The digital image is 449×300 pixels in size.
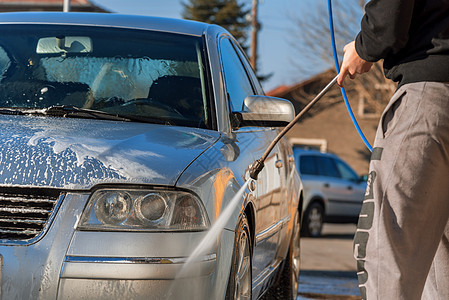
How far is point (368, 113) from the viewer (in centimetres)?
3781

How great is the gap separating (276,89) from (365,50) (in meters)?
40.4

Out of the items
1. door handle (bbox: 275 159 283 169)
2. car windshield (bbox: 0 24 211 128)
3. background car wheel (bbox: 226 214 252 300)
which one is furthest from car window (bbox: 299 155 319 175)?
background car wheel (bbox: 226 214 252 300)

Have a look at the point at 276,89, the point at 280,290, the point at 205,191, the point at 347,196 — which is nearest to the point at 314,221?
the point at 347,196

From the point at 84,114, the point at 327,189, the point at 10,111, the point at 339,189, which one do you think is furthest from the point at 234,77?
the point at 339,189

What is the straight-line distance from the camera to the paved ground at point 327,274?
21.8 feet

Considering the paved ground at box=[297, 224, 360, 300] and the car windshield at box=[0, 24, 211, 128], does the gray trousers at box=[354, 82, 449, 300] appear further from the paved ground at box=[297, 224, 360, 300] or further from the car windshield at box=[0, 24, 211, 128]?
the paved ground at box=[297, 224, 360, 300]

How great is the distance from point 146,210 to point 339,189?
14320 mm

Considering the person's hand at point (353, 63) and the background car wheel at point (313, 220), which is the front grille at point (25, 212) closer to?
the person's hand at point (353, 63)

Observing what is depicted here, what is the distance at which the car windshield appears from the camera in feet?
13.3

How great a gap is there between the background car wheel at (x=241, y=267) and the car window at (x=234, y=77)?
2.86 feet

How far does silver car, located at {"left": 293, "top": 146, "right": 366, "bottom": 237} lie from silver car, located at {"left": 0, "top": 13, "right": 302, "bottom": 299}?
1139 centimetres

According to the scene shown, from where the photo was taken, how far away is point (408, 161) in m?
2.50

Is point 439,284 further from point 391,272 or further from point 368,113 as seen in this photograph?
point 368,113

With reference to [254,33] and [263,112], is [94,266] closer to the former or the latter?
[263,112]
